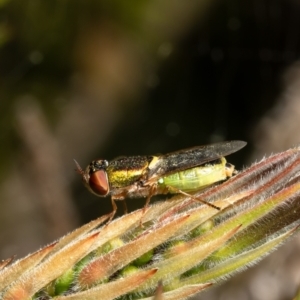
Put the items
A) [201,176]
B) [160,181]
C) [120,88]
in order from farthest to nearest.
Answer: [120,88], [160,181], [201,176]

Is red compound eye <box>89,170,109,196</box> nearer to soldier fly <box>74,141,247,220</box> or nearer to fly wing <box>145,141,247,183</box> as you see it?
soldier fly <box>74,141,247,220</box>

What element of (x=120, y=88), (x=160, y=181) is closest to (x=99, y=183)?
(x=160, y=181)

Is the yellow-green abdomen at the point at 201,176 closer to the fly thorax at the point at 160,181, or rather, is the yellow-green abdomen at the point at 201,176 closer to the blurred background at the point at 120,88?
the fly thorax at the point at 160,181

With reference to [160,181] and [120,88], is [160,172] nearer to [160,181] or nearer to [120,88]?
[160,181]

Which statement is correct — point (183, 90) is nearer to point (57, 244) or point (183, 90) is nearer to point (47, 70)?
point (47, 70)

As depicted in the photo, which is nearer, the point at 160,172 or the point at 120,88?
the point at 160,172

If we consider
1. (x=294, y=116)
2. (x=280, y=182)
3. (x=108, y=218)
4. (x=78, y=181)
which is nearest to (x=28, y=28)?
(x=78, y=181)
